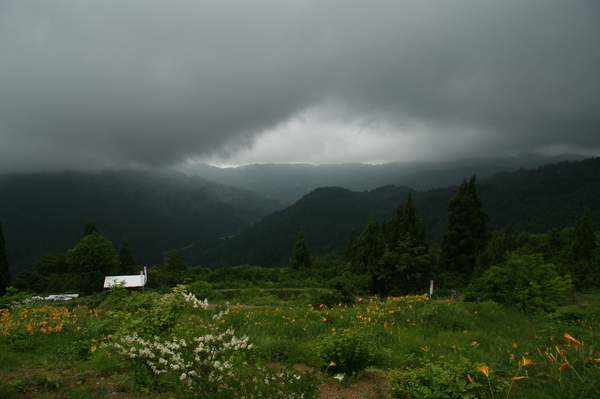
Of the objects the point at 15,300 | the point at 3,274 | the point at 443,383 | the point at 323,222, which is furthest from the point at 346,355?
the point at 323,222

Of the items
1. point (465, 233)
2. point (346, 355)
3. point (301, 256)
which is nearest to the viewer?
point (346, 355)

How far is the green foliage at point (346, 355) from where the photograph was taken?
13.0ft

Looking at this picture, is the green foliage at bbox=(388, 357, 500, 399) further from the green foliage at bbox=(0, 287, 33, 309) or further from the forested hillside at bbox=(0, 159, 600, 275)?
the forested hillside at bbox=(0, 159, 600, 275)

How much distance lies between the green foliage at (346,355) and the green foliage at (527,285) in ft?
25.9

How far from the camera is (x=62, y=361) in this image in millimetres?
4445

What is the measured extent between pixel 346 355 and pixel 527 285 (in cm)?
884

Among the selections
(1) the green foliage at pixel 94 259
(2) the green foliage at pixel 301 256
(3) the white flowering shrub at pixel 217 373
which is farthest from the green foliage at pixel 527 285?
(1) the green foliage at pixel 94 259

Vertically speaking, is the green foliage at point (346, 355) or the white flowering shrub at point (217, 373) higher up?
the white flowering shrub at point (217, 373)

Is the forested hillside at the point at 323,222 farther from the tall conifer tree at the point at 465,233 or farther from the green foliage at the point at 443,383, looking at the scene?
the green foliage at the point at 443,383

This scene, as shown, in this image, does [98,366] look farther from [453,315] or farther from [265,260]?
[265,260]

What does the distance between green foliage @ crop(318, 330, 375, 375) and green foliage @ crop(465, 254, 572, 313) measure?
7899mm

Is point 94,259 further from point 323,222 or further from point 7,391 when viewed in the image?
point 323,222

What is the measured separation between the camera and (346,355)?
13.1 feet

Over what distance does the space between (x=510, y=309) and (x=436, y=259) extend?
1991 cm
